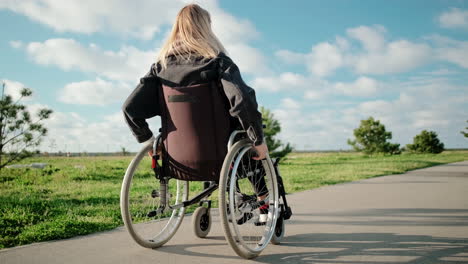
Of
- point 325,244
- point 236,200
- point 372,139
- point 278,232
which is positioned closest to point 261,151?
point 236,200

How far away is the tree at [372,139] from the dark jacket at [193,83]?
44.6m

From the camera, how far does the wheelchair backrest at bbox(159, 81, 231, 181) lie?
2.84 metres

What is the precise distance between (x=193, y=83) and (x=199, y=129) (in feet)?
1.06

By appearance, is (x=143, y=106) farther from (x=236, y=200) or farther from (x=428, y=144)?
(x=428, y=144)

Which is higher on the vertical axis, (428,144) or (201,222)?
(428,144)

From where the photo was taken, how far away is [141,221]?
4.30 metres

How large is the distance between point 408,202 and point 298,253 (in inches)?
141

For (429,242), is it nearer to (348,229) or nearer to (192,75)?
(348,229)

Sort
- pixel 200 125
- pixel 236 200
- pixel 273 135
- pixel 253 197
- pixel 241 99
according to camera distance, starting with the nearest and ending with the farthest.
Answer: pixel 241 99
pixel 200 125
pixel 236 200
pixel 253 197
pixel 273 135

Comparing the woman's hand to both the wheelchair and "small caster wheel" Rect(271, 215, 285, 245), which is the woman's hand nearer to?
the wheelchair

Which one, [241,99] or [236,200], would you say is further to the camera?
[236,200]

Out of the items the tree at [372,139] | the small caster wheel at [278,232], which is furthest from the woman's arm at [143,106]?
the tree at [372,139]

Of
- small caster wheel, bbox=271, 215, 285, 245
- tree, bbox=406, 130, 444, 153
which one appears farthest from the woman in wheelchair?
tree, bbox=406, 130, 444, 153

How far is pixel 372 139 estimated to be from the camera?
4612 centimetres
